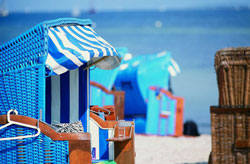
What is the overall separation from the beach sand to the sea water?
16.8 metres

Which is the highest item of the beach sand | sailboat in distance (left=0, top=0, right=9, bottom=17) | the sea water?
sailboat in distance (left=0, top=0, right=9, bottom=17)

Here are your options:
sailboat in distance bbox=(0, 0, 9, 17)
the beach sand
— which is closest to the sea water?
sailboat in distance bbox=(0, 0, 9, 17)

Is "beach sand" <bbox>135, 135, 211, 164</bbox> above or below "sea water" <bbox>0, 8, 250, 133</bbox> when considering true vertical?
below

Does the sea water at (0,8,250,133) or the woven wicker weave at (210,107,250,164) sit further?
the sea water at (0,8,250,133)

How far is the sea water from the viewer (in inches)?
1297

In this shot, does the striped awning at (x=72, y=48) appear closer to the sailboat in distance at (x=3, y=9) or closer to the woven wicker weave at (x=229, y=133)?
the woven wicker weave at (x=229, y=133)

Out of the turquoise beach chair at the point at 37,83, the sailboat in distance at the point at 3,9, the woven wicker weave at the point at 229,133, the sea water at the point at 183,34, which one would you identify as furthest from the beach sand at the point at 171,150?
the sailboat in distance at the point at 3,9

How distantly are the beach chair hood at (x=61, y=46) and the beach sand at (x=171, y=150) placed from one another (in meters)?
2.60

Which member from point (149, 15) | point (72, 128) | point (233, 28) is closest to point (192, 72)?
point (233, 28)

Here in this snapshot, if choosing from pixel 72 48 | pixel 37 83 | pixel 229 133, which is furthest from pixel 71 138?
pixel 229 133

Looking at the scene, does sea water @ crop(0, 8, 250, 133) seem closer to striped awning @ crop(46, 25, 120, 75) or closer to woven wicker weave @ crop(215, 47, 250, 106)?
striped awning @ crop(46, 25, 120, 75)

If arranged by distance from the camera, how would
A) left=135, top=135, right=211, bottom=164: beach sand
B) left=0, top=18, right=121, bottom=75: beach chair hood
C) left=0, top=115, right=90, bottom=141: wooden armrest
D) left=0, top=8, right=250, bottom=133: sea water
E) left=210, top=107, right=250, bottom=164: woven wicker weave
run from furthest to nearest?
left=0, top=8, right=250, bottom=133: sea water, left=135, top=135, right=211, bottom=164: beach sand, left=0, top=18, right=121, bottom=75: beach chair hood, left=0, top=115, right=90, bottom=141: wooden armrest, left=210, top=107, right=250, bottom=164: woven wicker weave

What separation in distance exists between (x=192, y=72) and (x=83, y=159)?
106 ft

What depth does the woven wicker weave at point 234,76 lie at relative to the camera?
12.7 feet
